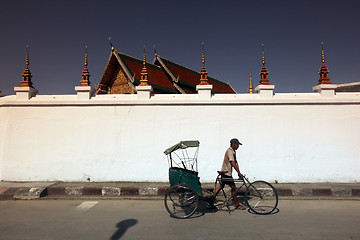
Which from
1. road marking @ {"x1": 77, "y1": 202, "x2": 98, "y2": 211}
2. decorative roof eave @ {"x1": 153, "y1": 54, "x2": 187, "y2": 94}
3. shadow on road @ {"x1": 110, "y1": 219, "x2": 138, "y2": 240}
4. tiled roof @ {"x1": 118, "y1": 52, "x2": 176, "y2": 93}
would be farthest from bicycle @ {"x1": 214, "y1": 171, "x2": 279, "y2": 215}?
decorative roof eave @ {"x1": 153, "y1": 54, "x2": 187, "y2": 94}

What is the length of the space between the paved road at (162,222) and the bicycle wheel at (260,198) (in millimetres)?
186

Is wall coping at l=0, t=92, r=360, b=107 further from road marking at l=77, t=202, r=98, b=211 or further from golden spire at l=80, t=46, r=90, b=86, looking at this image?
road marking at l=77, t=202, r=98, b=211

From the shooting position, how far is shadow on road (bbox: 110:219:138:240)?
11.2 feet

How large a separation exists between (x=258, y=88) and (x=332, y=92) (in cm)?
191

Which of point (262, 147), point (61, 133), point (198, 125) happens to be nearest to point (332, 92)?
point (262, 147)

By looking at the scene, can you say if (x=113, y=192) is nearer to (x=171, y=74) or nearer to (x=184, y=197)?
(x=184, y=197)

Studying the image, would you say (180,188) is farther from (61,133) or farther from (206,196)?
(61,133)

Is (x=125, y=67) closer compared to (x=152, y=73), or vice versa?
(x=125, y=67)

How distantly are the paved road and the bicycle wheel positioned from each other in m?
0.19

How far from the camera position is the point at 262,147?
6.28 metres

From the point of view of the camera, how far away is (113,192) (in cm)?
574

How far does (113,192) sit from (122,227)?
6.93 feet

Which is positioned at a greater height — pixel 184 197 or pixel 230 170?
pixel 230 170

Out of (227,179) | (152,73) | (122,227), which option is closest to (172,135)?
(227,179)
